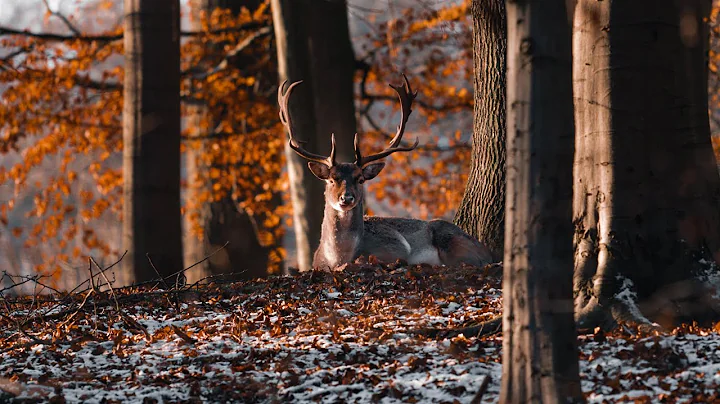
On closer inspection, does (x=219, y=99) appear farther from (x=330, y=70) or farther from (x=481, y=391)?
(x=481, y=391)

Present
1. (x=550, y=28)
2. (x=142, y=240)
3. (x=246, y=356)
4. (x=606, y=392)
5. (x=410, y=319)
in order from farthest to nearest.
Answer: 1. (x=142, y=240)
2. (x=410, y=319)
3. (x=246, y=356)
4. (x=606, y=392)
5. (x=550, y=28)

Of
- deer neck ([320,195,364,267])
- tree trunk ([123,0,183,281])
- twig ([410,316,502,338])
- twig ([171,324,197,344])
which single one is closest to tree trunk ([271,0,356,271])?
tree trunk ([123,0,183,281])

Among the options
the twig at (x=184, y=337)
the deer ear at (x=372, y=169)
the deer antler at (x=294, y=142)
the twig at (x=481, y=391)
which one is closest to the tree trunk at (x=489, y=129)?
the deer ear at (x=372, y=169)

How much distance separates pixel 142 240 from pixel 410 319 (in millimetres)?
6040

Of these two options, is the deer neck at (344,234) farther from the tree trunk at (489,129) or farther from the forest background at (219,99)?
the forest background at (219,99)

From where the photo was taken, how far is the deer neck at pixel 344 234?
31.8 ft

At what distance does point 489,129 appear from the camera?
9453mm

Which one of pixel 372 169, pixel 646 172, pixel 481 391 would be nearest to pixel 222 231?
pixel 372 169

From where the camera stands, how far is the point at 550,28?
14.1ft

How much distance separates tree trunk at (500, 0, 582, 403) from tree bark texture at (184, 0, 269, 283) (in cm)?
1279

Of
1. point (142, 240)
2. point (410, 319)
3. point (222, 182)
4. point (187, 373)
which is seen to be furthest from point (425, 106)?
point (187, 373)

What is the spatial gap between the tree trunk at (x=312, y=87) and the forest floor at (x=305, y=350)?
6.07 meters

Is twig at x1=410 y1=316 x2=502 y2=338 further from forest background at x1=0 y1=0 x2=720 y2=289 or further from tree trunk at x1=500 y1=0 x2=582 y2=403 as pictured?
forest background at x1=0 y1=0 x2=720 y2=289

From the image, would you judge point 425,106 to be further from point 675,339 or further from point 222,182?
point 675,339
